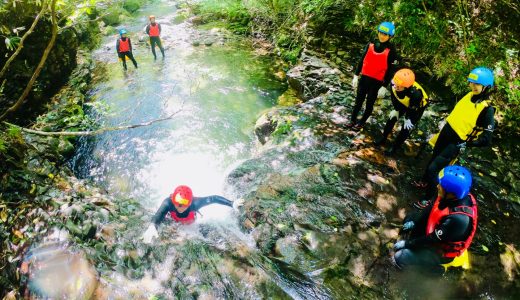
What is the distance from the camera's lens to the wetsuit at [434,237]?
3158mm

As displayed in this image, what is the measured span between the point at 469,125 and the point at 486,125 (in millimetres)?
203

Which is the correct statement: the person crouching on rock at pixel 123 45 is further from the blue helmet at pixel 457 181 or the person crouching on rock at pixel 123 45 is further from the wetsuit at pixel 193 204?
the blue helmet at pixel 457 181

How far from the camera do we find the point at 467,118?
13.3 feet

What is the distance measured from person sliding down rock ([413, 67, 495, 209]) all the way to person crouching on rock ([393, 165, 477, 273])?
1.06 meters

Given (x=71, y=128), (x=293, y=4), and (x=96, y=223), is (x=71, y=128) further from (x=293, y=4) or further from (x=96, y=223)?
(x=293, y=4)

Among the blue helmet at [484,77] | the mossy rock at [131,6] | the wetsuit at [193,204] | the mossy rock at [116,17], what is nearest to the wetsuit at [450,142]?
the blue helmet at [484,77]

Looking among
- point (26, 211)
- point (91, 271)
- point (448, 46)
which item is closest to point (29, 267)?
point (91, 271)

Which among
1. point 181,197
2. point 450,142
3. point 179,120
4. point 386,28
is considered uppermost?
point 386,28

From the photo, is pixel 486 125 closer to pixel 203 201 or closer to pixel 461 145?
pixel 461 145

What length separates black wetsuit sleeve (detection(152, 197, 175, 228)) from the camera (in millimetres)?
4938

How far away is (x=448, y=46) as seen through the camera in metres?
7.31

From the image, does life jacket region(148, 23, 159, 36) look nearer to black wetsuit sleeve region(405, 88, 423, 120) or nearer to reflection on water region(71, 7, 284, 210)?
reflection on water region(71, 7, 284, 210)

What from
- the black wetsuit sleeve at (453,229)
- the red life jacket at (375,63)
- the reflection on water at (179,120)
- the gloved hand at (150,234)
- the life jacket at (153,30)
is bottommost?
the reflection on water at (179,120)

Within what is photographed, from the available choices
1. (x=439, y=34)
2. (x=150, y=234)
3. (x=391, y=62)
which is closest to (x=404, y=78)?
(x=391, y=62)
